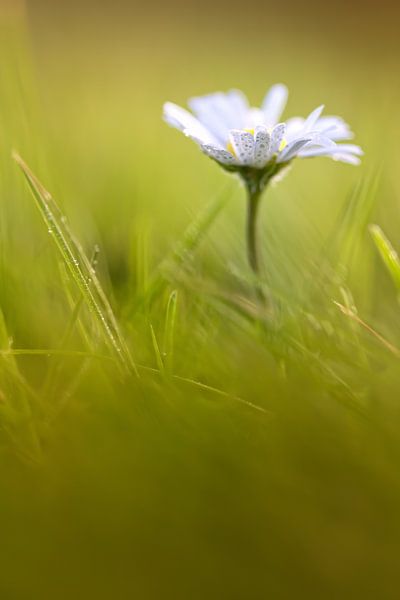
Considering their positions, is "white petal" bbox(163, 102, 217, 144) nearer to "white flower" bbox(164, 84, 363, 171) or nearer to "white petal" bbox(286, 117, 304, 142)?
"white flower" bbox(164, 84, 363, 171)

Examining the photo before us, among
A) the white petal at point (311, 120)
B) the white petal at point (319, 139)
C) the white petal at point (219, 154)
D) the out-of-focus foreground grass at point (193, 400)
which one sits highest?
the white petal at point (311, 120)

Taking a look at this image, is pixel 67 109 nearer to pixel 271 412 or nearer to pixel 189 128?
pixel 189 128

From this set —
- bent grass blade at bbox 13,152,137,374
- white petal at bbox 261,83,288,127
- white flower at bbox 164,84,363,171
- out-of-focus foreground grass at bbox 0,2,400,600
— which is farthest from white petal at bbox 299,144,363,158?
bent grass blade at bbox 13,152,137,374

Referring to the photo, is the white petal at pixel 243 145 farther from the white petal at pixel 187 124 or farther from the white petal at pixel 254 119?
the white petal at pixel 254 119

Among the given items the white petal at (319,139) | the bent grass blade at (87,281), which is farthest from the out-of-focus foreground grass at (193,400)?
the white petal at (319,139)

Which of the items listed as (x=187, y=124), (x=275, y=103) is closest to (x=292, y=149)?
(x=187, y=124)

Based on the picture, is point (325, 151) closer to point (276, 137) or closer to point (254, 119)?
point (276, 137)

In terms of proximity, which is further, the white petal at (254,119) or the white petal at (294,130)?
the white petal at (254,119)
